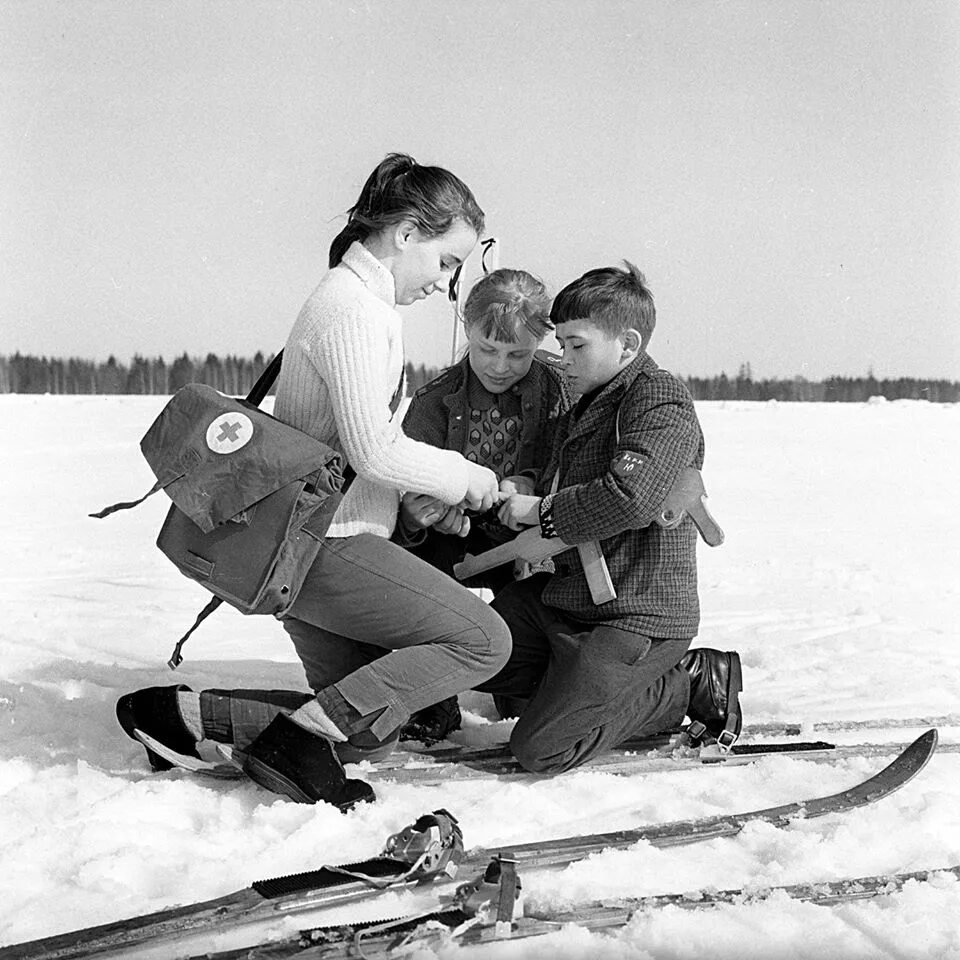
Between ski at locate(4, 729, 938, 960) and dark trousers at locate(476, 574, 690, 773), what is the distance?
1.87 feet

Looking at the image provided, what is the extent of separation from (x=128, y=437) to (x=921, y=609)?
45.7 feet

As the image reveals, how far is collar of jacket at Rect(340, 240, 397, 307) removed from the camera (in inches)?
125

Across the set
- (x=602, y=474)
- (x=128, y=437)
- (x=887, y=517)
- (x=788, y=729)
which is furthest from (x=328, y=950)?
(x=128, y=437)

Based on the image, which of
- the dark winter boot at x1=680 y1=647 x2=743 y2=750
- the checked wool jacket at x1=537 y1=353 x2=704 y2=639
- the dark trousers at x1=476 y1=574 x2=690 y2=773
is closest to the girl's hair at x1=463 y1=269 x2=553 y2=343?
the checked wool jacket at x1=537 y1=353 x2=704 y2=639

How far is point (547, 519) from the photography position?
3.54 m

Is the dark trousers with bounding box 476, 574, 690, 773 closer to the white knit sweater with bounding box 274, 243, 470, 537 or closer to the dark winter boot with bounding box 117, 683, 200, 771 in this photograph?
the white knit sweater with bounding box 274, 243, 470, 537

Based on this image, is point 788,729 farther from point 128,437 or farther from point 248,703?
point 128,437

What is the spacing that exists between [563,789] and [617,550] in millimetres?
772

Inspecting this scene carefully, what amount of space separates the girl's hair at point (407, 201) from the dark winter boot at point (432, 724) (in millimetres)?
1573

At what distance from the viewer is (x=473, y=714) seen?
165 inches

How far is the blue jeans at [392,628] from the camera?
314cm

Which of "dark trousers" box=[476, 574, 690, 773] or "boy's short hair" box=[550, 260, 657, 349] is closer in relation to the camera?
"dark trousers" box=[476, 574, 690, 773]

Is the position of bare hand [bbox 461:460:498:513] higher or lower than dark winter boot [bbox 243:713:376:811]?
higher

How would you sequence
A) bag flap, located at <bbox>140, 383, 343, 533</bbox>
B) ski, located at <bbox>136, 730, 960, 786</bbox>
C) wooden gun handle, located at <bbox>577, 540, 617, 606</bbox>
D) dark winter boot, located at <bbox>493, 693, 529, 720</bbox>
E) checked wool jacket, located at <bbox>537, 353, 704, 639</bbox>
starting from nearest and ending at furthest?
bag flap, located at <bbox>140, 383, 343, 533</bbox> → ski, located at <bbox>136, 730, 960, 786</bbox> → checked wool jacket, located at <bbox>537, 353, 704, 639</bbox> → wooden gun handle, located at <bbox>577, 540, 617, 606</bbox> → dark winter boot, located at <bbox>493, 693, 529, 720</bbox>
